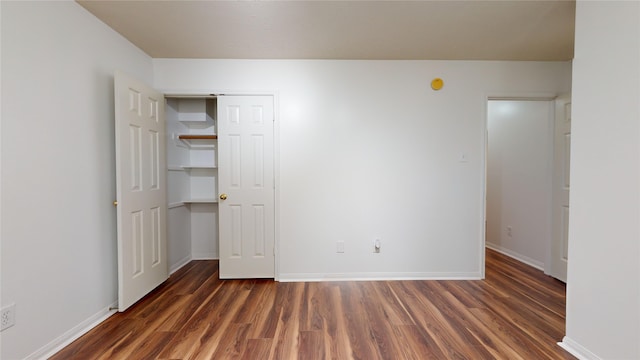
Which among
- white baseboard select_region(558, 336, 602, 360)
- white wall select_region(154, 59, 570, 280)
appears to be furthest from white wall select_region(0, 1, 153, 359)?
white baseboard select_region(558, 336, 602, 360)

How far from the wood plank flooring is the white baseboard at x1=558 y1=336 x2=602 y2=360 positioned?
0.20ft

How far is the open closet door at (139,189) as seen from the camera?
2189 mm

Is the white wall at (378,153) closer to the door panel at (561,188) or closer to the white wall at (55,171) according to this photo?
the door panel at (561,188)

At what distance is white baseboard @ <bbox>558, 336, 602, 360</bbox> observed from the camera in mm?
1658

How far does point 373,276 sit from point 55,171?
292cm

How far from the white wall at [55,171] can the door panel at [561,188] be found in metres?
4.57

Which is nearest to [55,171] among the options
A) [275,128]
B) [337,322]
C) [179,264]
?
[275,128]

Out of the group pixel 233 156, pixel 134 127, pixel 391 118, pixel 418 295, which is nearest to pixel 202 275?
pixel 233 156

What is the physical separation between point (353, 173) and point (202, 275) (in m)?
2.13

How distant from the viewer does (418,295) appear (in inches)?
101

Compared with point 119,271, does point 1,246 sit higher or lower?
higher

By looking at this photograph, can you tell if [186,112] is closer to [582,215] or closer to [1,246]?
[1,246]

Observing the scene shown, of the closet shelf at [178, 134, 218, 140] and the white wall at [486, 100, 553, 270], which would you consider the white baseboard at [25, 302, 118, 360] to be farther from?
the white wall at [486, 100, 553, 270]

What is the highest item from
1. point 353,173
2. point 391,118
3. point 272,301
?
point 391,118
